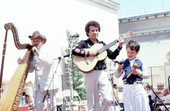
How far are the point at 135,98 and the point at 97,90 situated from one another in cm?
50

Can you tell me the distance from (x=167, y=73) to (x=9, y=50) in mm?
6487

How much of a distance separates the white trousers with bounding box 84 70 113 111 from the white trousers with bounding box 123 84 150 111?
26 centimetres

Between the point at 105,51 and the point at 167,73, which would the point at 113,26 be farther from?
the point at 105,51

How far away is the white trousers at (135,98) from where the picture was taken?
3.72 meters

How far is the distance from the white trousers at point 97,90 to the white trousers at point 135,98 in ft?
0.86

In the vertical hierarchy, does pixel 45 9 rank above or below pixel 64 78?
above

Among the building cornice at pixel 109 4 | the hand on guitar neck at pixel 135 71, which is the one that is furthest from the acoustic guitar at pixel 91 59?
the building cornice at pixel 109 4

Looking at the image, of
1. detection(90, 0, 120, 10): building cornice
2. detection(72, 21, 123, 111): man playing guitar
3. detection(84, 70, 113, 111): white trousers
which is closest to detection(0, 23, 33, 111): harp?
detection(72, 21, 123, 111): man playing guitar

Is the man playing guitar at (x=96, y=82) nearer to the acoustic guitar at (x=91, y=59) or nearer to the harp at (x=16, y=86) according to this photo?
the acoustic guitar at (x=91, y=59)

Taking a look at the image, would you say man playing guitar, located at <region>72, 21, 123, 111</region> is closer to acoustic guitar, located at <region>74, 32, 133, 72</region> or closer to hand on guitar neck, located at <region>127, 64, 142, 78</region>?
acoustic guitar, located at <region>74, 32, 133, 72</region>

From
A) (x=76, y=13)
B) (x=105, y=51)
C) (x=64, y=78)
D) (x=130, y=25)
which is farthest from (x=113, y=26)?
(x=105, y=51)

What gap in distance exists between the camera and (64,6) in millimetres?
14914

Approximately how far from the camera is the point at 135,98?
3.74m

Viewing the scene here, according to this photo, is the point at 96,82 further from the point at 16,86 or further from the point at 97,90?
the point at 16,86
